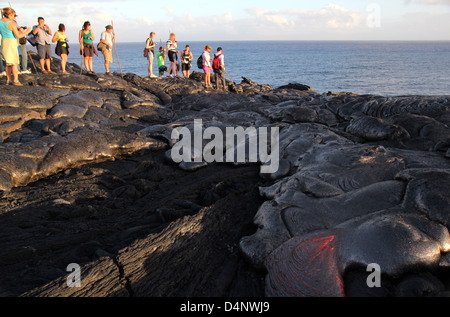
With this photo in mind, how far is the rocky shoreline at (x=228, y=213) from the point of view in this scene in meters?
3.28

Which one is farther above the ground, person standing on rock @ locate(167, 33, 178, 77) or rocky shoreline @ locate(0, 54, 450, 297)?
person standing on rock @ locate(167, 33, 178, 77)

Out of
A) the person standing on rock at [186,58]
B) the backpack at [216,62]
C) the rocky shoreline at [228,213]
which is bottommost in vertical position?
the rocky shoreline at [228,213]

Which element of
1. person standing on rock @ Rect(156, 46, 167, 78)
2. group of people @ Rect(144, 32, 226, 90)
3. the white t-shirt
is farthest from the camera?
person standing on rock @ Rect(156, 46, 167, 78)

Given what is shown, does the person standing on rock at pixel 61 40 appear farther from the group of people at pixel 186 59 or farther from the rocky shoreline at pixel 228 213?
the rocky shoreline at pixel 228 213

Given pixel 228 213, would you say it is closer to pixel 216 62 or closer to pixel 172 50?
pixel 216 62

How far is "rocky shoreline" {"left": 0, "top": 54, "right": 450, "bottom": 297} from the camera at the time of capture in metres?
3.28

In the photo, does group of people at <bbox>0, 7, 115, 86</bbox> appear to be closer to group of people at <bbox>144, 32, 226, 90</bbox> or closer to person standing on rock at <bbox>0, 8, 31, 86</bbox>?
person standing on rock at <bbox>0, 8, 31, 86</bbox>

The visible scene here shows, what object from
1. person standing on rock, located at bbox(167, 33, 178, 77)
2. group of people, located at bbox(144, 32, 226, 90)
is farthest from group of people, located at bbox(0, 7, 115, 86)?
person standing on rock, located at bbox(167, 33, 178, 77)

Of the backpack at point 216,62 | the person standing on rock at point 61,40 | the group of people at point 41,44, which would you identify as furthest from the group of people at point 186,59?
the person standing on rock at point 61,40

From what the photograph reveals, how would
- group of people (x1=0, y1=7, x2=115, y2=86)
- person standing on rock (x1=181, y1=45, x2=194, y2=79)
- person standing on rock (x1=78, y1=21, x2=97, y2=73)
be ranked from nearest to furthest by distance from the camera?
group of people (x1=0, y1=7, x2=115, y2=86) → person standing on rock (x1=78, y1=21, x2=97, y2=73) → person standing on rock (x1=181, y1=45, x2=194, y2=79)
